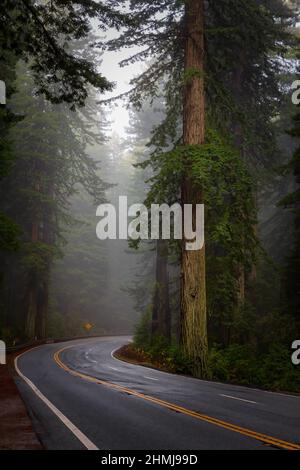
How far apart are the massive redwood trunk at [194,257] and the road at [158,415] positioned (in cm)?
129

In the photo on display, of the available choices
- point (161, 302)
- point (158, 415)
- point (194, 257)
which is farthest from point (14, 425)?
point (161, 302)

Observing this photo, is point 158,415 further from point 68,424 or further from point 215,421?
point 68,424

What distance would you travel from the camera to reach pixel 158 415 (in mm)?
8742

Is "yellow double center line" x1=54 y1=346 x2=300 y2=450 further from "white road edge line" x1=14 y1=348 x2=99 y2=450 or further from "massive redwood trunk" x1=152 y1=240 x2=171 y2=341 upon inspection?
"massive redwood trunk" x1=152 y1=240 x2=171 y2=341

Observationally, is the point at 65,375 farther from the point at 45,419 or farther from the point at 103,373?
the point at 45,419

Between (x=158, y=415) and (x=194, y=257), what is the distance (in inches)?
304

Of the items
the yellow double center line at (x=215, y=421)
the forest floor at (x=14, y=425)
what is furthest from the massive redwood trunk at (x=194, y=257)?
the forest floor at (x=14, y=425)

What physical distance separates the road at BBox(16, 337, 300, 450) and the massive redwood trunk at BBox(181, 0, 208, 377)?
4.23 ft

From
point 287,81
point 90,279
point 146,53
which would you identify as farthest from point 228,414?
point 90,279

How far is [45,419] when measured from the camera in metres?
8.84

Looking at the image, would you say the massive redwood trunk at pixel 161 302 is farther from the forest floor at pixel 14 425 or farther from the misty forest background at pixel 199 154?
the forest floor at pixel 14 425

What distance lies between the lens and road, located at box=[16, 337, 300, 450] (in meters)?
6.76

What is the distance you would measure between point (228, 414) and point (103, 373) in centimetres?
1029

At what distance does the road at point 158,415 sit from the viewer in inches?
266
